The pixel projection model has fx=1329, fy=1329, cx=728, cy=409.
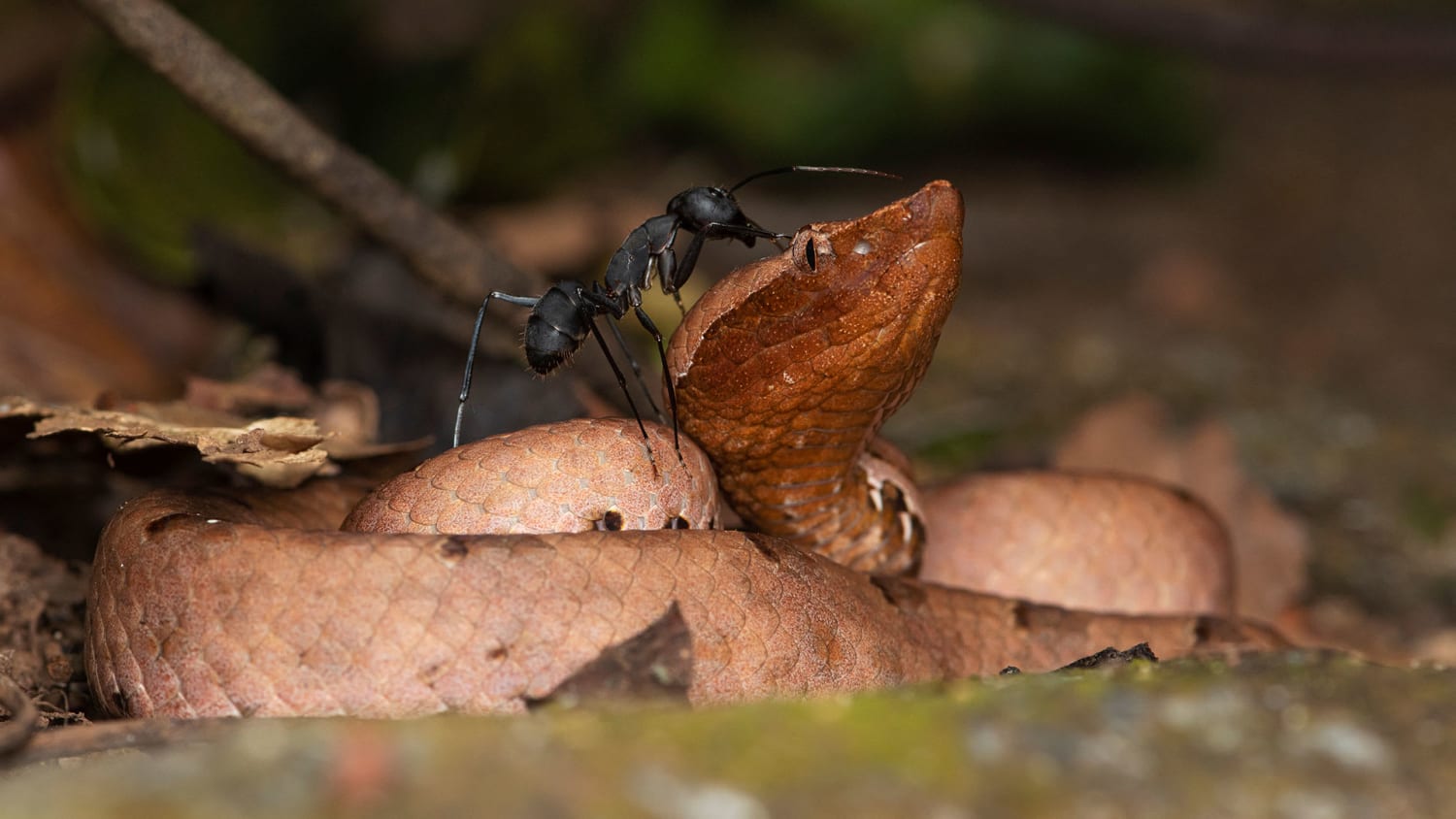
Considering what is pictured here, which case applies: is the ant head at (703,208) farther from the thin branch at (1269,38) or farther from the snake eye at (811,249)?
the thin branch at (1269,38)

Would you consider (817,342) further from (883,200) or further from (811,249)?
(883,200)

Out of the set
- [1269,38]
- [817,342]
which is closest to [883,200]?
[1269,38]

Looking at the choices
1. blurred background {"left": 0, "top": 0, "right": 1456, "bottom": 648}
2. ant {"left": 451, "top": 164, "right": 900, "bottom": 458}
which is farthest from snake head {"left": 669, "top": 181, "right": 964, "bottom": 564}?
blurred background {"left": 0, "top": 0, "right": 1456, "bottom": 648}

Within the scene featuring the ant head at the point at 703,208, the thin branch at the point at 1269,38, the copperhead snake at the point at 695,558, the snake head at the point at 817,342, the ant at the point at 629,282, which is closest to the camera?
the copperhead snake at the point at 695,558

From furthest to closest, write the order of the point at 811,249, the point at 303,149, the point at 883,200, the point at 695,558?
the point at 883,200 → the point at 303,149 → the point at 811,249 → the point at 695,558

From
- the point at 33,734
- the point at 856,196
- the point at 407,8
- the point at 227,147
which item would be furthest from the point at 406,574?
the point at 407,8

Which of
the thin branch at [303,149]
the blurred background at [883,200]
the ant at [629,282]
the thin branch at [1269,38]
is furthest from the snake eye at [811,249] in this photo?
the thin branch at [1269,38]
